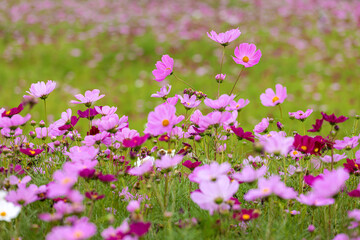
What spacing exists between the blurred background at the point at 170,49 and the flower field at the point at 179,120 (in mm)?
35

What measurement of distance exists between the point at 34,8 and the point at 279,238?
987 cm

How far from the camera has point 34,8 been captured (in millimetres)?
9625

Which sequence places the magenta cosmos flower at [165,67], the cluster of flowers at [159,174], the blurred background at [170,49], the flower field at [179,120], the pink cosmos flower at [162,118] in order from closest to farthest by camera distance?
the cluster of flowers at [159,174], the flower field at [179,120], the pink cosmos flower at [162,118], the magenta cosmos flower at [165,67], the blurred background at [170,49]

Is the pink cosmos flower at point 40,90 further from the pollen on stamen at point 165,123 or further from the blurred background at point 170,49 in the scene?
the blurred background at point 170,49

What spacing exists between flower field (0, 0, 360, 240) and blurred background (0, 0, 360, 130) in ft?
0.11

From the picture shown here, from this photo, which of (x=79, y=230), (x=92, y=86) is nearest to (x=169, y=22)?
(x=92, y=86)

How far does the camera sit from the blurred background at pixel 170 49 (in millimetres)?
5477

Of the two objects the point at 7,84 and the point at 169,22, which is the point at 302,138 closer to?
the point at 7,84

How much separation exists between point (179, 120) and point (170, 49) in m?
3.84

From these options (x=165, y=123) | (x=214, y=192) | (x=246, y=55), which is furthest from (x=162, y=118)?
(x=246, y=55)

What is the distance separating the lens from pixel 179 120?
4.14ft

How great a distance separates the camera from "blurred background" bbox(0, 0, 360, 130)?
18.0 ft

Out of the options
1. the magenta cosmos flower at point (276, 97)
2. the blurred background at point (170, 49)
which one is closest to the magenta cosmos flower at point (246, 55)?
the magenta cosmos flower at point (276, 97)

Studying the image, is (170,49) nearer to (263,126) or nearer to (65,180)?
(263,126)
